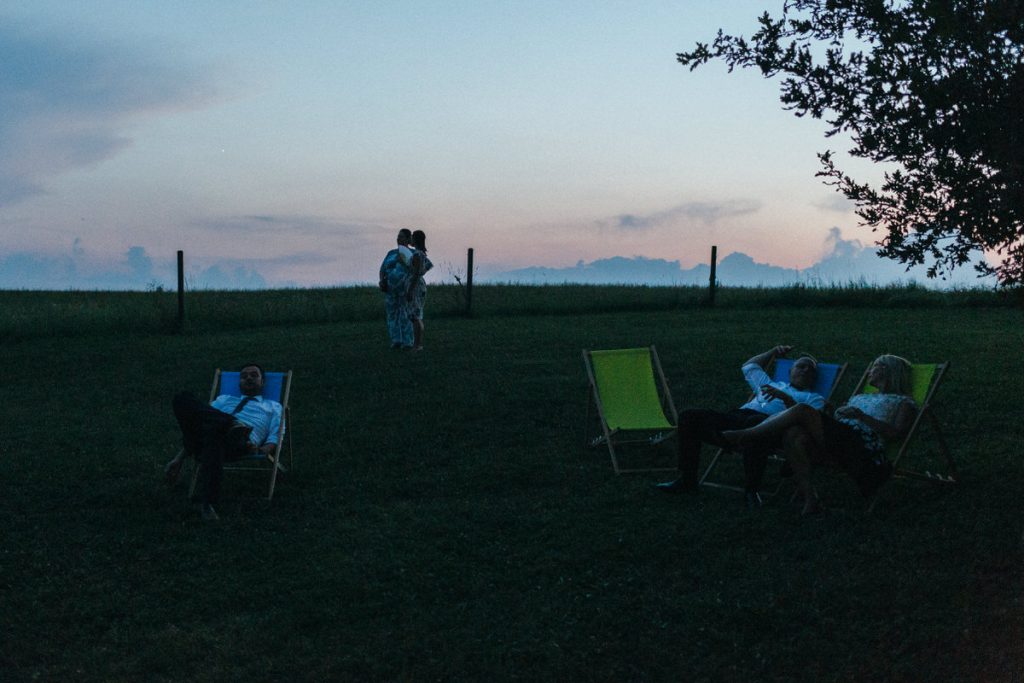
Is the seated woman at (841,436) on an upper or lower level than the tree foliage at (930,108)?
lower

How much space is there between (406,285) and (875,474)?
8906 mm

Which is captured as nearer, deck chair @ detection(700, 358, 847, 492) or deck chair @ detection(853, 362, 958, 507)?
deck chair @ detection(853, 362, 958, 507)

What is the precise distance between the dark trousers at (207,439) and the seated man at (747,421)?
10.7 ft

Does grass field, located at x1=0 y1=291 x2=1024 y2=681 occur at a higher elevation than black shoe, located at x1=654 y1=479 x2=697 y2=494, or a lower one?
lower

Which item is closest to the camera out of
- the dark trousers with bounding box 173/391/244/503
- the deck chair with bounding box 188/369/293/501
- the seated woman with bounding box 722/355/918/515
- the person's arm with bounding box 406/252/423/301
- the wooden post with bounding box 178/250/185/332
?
the seated woman with bounding box 722/355/918/515

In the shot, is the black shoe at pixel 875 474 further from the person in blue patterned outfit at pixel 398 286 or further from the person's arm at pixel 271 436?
the person in blue patterned outfit at pixel 398 286

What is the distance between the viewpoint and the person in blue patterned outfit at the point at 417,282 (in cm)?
1459

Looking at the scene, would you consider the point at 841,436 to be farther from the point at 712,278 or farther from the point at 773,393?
the point at 712,278

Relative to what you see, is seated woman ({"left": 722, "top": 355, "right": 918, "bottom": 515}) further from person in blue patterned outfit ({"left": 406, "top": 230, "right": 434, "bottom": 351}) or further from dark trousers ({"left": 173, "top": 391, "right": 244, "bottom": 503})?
person in blue patterned outfit ({"left": 406, "top": 230, "right": 434, "bottom": 351})

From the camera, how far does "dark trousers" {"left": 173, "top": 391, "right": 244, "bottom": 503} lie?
24.3 feet

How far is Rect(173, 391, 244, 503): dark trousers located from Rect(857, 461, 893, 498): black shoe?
4.51 m

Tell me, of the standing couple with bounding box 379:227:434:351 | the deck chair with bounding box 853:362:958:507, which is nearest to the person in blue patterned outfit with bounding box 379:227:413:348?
the standing couple with bounding box 379:227:434:351

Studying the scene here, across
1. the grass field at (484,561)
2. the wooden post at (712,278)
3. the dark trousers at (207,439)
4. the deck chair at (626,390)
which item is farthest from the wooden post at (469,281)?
the dark trousers at (207,439)

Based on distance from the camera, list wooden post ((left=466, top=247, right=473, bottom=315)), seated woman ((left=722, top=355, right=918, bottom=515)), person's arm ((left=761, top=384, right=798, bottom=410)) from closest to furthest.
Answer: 1. seated woman ((left=722, top=355, right=918, bottom=515))
2. person's arm ((left=761, top=384, right=798, bottom=410))
3. wooden post ((left=466, top=247, right=473, bottom=315))
